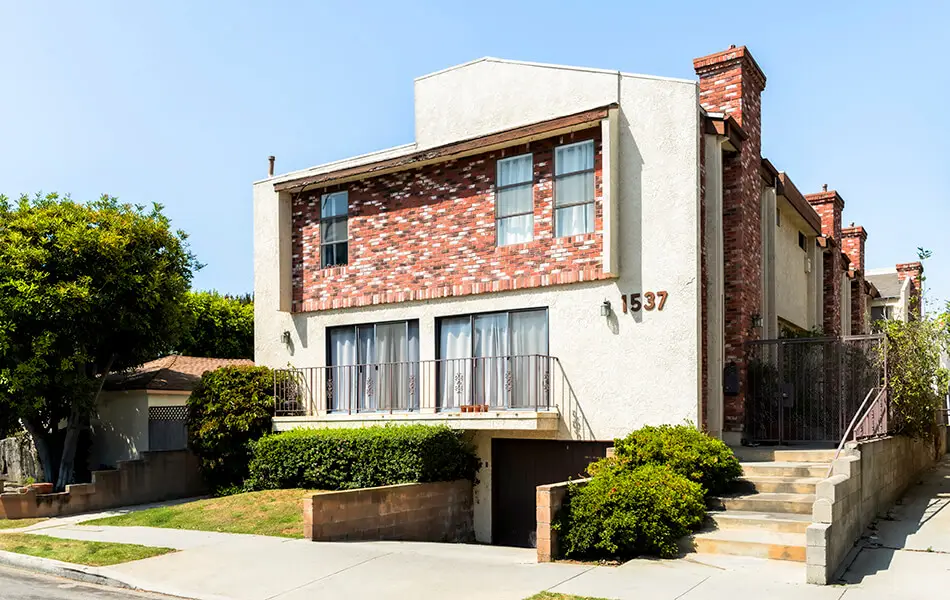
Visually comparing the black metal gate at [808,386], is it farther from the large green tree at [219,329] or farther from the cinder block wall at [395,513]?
the large green tree at [219,329]

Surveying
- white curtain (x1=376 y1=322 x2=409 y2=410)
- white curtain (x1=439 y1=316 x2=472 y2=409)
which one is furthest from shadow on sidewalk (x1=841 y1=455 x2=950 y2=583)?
white curtain (x1=376 y1=322 x2=409 y2=410)

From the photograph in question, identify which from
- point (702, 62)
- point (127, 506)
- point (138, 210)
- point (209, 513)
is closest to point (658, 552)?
point (209, 513)

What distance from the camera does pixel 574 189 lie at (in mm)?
16234

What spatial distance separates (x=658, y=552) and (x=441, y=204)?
8812 mm

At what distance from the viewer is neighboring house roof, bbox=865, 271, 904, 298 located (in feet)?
118

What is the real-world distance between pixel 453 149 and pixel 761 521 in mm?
9142

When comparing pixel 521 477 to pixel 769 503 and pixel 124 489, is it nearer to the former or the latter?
pixel 769 503

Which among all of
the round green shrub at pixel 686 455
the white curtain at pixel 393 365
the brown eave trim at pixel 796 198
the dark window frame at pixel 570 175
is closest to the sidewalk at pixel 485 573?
the round green shrub at pixel 686 455

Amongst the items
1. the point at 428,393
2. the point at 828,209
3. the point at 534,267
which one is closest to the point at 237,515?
the point at 428,393

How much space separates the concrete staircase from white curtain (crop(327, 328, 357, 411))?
26.9 ft

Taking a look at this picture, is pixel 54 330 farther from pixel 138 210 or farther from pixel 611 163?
pixel 611 163

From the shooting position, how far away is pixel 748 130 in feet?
55.7

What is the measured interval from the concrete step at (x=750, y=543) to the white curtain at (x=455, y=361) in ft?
21.4

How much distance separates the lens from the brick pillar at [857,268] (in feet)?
95.7
